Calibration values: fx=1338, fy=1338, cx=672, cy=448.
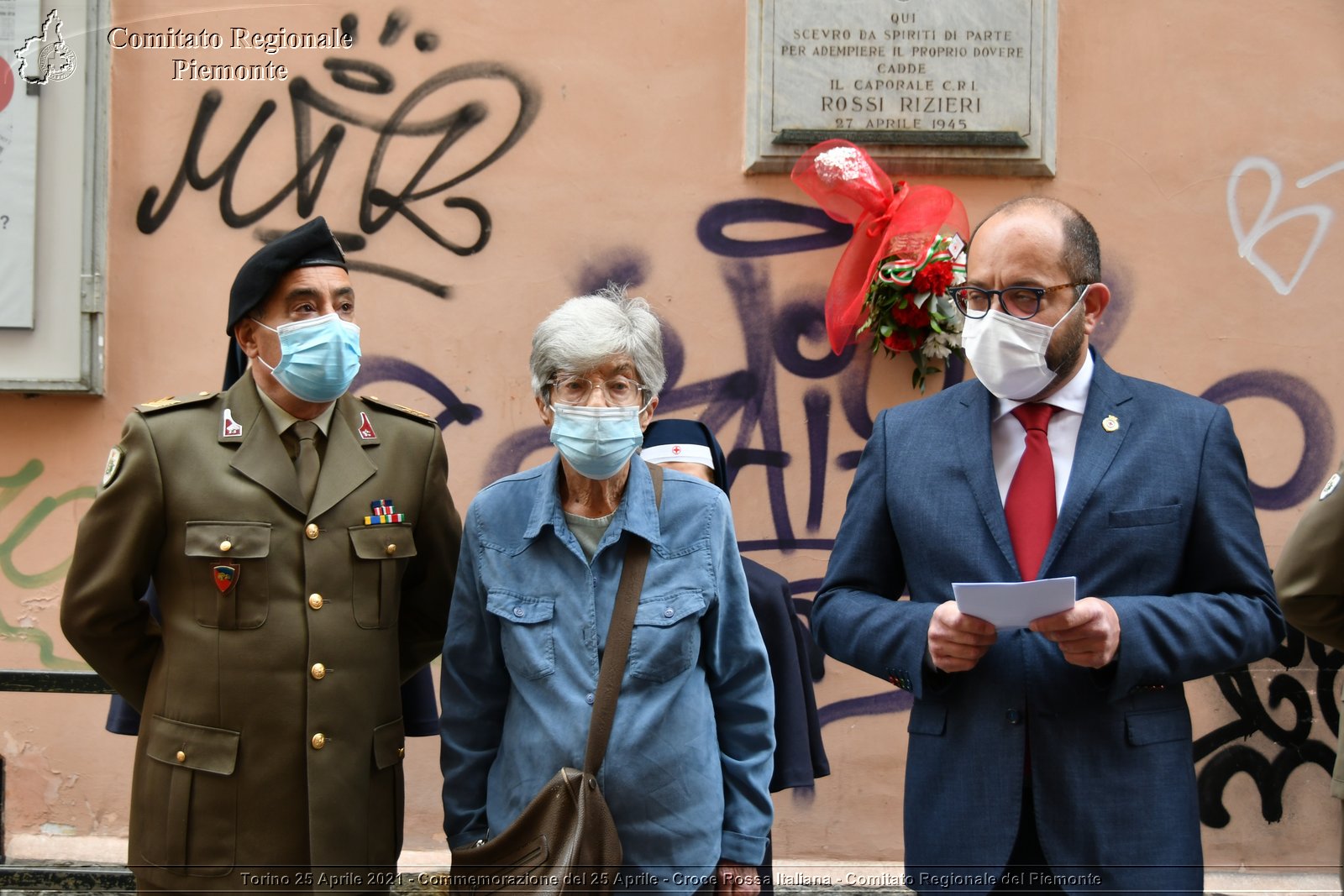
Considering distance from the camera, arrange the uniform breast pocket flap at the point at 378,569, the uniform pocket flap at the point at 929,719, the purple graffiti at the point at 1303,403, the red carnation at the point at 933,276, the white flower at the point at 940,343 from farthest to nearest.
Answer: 1. the purple graffiti at the point at 1303,403
2. the white flower at the point at 940,343
3. the red carnation at the point at 933,276
4. the uniform breast pocket flap at the point at 378,569
5. the uniform pocket flap at the point at 929,719

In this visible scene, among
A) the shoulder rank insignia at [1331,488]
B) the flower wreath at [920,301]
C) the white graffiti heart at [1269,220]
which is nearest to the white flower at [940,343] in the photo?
the flower wreath at [920,301]

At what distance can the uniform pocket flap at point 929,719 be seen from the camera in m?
2.54

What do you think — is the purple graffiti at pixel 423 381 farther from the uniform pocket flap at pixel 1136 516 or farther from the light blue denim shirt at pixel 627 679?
the uniform pocket flap at pixel 1136 516

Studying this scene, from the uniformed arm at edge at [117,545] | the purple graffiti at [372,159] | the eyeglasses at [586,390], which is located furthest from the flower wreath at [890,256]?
the uniformed arm at edge at [117,545]

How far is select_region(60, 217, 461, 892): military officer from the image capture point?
2865 millimetres

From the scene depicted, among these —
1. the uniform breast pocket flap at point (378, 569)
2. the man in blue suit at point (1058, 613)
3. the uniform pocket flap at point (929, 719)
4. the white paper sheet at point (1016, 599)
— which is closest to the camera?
the white paper sheet at point (1016, 599)

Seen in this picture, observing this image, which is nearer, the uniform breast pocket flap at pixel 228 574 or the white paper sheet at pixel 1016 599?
the white paper sheet at pixel 1016 599

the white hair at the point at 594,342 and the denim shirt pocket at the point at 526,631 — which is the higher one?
the white hair at the point at 594,342

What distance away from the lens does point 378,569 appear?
3021mm

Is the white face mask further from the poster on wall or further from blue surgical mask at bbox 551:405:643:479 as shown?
the poster on wall

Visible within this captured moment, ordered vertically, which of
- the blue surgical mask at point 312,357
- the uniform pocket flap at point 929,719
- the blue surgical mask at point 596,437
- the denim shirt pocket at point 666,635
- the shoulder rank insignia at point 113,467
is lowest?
the uniform pocket flap at point 929,719

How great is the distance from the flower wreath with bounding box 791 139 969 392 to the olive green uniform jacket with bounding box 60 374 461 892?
2216mm

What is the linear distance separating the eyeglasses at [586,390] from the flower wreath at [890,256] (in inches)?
79.4

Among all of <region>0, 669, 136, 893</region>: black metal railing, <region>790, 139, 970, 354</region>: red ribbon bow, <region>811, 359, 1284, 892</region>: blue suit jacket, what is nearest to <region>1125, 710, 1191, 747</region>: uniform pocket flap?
<region>811, 359, 1284, 892</region>: blue suit jacket
